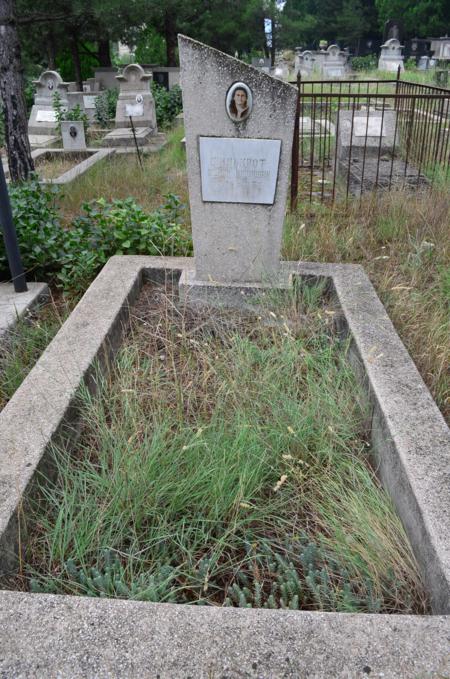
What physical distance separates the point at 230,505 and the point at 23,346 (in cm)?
177

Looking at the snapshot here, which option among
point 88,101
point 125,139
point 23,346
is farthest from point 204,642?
point 88,101

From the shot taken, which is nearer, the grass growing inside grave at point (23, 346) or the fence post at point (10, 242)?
the grass growing inside grave at point (23, 346)

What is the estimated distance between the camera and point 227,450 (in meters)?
2.16

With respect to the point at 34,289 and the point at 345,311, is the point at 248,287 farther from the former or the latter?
the point at 34,289

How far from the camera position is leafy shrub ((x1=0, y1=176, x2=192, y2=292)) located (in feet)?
13.7

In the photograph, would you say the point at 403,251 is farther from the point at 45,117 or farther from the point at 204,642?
the point at 45,117

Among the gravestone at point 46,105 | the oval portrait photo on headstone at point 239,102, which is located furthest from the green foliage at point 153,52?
the oval portrait photo on headstone at point 239,102

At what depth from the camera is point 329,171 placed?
884 centimetres

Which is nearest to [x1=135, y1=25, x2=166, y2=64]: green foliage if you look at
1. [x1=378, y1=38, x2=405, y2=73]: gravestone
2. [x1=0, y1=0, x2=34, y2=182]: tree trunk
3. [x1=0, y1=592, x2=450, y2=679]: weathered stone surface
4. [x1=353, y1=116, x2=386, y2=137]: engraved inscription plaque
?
[x1=378, y1=38, x2=405, y2=73]: gravestone

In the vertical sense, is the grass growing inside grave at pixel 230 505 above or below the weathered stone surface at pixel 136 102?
below

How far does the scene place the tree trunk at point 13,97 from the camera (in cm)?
664

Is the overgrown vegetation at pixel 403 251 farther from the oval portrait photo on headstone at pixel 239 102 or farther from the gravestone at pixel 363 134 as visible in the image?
the gravestone at pixel 363 134

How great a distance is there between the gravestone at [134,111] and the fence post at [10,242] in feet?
26.1

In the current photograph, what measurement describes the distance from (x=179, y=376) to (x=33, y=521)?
1128 millimetres
